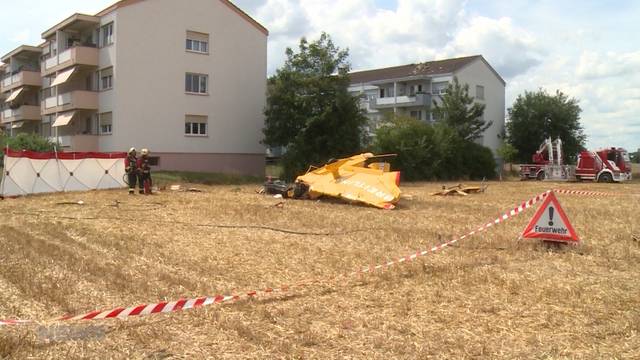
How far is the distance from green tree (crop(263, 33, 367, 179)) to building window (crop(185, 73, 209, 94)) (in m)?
4.26

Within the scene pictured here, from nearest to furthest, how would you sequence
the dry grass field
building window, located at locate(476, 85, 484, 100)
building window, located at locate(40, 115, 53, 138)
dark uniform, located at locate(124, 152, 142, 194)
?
1. the dry grass field
2. dark uniform, located at locate(124, 152, 142, 194)
3. building window, located at locate(40, 115, 53, 138)
4. building window, located at locate(476, 85, 484, 100)

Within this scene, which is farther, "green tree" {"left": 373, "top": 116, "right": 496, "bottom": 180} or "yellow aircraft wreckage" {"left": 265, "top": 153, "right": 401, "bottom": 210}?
"green tree" {"left": 373, "top": 116, "right": 496, "bottom": 180}

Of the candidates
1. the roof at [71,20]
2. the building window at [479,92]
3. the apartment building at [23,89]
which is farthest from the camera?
the building window at [479,92]

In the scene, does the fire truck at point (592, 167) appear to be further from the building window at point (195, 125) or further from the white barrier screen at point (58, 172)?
the white barrier screen at point (58, 172)

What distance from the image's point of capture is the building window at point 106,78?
118 ft

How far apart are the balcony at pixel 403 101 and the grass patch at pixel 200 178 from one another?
32020 mm

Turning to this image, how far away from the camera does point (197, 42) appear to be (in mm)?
37188

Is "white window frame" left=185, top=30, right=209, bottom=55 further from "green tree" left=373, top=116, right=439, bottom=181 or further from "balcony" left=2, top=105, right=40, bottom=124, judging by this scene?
"balcony" left=2, top=105, right=40, bottom=124

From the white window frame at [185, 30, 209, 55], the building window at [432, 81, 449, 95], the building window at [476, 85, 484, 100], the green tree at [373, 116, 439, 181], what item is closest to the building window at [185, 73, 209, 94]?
the white window frame at [185, 30, 209, 55]

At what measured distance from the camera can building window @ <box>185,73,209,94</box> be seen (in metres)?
36.6

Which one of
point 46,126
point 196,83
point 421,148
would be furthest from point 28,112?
point 421,148

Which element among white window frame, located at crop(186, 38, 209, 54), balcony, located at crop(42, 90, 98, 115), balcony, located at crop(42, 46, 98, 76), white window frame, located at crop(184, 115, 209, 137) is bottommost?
white window frame, located at crop(184, 115, 209, 137)

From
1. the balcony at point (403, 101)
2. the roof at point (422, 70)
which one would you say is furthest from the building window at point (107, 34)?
the balcony at point (403, 101)

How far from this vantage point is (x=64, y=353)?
4828 mm
